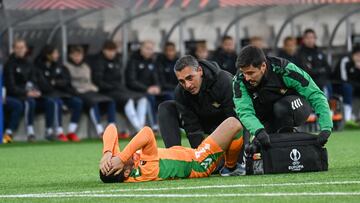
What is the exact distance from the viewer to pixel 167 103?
11.9 meters

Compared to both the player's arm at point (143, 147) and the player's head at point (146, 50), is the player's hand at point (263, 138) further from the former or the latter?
the player's head at point (146, 50)

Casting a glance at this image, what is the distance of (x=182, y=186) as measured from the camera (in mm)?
9664

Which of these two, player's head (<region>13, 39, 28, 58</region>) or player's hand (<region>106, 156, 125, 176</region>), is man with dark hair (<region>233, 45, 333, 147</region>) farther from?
player's head (<region>13, 39, 28, 58</region>)

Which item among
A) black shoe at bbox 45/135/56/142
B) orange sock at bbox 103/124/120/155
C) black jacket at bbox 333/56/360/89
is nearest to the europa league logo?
orange sock at bbox 103/124/120/155

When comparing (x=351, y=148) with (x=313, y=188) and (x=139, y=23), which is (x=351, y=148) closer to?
(x=313, y=188)

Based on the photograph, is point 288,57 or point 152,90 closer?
point 152,90

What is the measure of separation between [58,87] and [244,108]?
10.9 metres

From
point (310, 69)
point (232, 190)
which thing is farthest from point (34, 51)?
point (232, 190)

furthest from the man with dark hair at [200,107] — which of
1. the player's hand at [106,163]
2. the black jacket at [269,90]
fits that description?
the player's hand at [106,163]

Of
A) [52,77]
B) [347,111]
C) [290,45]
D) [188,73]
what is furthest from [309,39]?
[188,73]

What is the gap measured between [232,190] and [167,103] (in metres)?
2.90

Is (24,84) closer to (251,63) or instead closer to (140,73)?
(140,73)

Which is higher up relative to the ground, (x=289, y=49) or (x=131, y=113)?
(x=289, y=49)

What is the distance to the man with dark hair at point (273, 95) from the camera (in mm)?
10719
